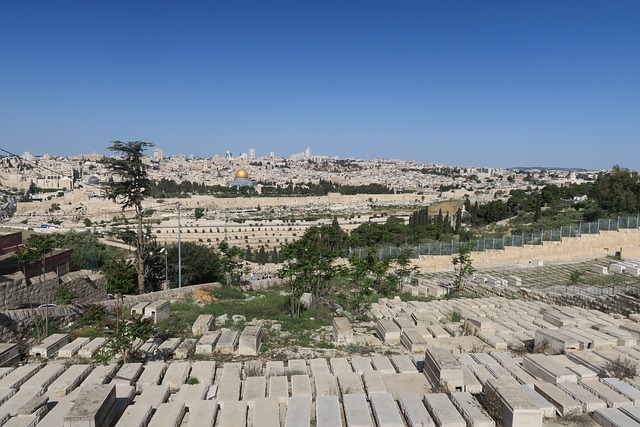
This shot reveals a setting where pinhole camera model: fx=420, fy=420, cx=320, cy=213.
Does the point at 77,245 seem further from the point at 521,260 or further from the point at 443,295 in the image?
the point at 521,260

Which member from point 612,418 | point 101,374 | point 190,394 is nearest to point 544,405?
point 612,418

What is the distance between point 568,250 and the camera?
20359mm

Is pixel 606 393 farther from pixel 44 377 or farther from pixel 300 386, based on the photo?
pixel 44 377

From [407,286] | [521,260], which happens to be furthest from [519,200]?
[407,286]

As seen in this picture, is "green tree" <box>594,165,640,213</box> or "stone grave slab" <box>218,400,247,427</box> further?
"green tree" <box>594,165,640,213</box>

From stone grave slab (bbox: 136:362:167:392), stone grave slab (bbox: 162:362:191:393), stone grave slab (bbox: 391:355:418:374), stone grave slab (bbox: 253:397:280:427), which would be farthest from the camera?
stone grave slab (bbox: 391:355:418:374)

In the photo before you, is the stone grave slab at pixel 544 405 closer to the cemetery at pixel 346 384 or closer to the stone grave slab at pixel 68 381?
the cemetery at pixel 346 384

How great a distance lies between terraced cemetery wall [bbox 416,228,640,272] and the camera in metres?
20.2

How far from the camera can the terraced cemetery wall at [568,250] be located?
66.3ft

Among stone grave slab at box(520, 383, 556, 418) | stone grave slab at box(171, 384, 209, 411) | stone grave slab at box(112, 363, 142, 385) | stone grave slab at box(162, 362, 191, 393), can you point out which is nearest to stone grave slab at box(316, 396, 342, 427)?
stone grave slab at box(171, 384, 209, 411)

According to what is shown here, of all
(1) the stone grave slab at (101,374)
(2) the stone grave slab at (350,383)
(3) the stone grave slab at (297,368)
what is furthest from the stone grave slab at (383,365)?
(1) the stone grave slab at (101,374)

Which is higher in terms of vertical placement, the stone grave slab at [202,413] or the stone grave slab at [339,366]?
the stone grave slab at [202,413]

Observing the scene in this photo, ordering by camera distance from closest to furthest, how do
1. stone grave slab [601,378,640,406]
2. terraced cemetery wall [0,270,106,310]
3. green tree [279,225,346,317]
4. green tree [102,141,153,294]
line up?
stone grave slab [601,378,640,406] → terraced cemetery wall [0,270,106,310] → green tree [279,225,346,317] → green tree [102,141,153,294]

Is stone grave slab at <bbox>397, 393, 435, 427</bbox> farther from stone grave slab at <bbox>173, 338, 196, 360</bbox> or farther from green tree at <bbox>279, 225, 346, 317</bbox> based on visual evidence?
green tree at <bbox>279, 225, 346, 317</bbox>
